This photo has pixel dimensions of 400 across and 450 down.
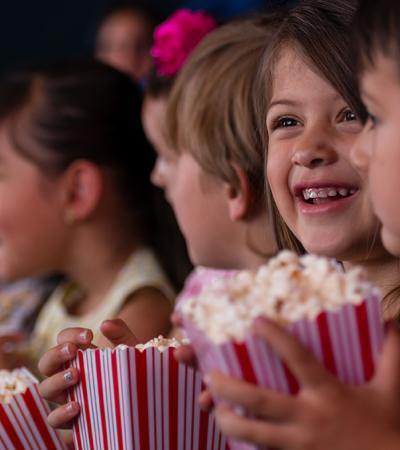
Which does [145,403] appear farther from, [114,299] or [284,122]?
[114,299]

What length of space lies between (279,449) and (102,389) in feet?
1.01

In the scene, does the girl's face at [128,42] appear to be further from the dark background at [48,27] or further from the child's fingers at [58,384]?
the child's fingers at [58,384]

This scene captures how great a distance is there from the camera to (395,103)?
94 centimetres

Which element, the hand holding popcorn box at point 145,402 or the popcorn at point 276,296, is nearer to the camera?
the popcorn at point 276,296

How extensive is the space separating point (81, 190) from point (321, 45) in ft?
3.56

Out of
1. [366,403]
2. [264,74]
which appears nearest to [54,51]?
[264,74]

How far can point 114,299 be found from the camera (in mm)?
2168

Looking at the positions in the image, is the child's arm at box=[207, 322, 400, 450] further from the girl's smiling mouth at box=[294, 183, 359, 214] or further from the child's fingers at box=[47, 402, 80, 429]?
the girl's smiling mouth at box=[294, 183, 359, 214]

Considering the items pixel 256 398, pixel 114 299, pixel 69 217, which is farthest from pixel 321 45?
pixel 69 217

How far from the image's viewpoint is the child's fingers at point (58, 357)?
3.99 ft

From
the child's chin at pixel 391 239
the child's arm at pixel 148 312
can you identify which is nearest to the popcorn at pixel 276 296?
the child's chin at pixel 391 239

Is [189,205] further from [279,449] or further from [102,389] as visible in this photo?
[279,449]

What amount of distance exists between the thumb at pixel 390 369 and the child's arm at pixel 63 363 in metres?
0.46

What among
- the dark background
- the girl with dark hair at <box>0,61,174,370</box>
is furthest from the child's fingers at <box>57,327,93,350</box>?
the dark background
